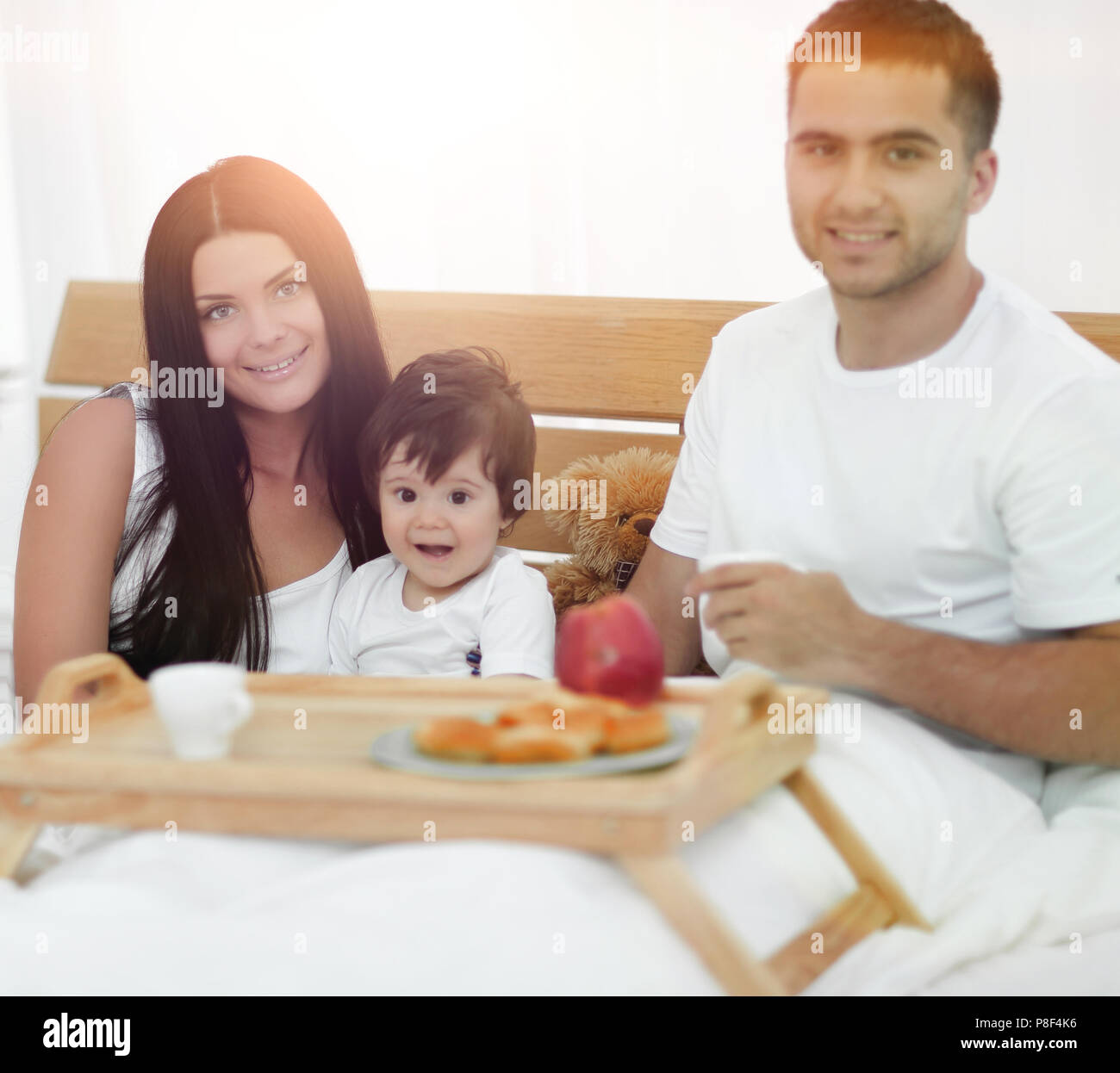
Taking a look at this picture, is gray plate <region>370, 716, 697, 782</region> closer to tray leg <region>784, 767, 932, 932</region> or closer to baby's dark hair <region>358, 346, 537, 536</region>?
tray leg <region>784, 767, 932, 932</region>

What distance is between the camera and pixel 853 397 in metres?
1.42

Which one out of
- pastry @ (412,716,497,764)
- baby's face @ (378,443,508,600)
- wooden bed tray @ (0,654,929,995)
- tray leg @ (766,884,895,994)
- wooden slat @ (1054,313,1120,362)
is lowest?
tray leg @ (766,884,895,994)

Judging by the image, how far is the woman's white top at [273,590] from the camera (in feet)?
5.31

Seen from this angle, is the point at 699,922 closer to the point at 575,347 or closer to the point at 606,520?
the point at 606,520

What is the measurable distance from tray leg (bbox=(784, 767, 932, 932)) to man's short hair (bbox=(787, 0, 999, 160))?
693mm

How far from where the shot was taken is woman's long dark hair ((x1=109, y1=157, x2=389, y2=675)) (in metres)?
1.60

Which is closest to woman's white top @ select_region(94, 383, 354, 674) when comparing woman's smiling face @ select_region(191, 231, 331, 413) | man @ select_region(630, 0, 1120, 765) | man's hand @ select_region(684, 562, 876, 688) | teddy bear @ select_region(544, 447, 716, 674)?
woman's smiling face @ select_region(191, 231, 331, 413)

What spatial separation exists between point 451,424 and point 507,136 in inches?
46.1

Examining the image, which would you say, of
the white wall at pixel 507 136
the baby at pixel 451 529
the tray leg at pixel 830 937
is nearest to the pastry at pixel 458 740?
the tray leg at pixel 830 937

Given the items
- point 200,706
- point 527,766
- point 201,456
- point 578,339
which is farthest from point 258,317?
point 527,766

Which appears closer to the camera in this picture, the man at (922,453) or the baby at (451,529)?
the man at (922,453)

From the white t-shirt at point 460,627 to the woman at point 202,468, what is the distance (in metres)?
0.09

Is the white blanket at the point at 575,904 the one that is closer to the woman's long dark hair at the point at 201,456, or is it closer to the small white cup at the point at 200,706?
the small white cup at the point at 200,706
